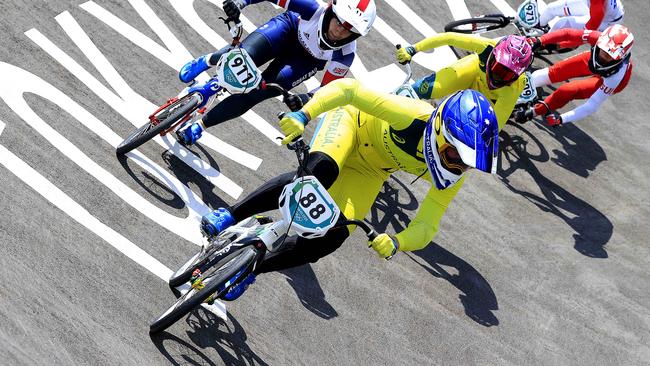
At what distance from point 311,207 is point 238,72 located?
1942mm

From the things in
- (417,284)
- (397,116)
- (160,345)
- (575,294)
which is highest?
(397,116)

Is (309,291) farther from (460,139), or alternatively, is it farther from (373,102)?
(460,139)

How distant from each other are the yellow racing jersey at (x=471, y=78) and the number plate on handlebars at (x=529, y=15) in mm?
3300

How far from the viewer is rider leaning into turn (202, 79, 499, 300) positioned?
20.1 feet

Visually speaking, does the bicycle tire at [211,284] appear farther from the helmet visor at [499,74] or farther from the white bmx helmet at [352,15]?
the helmet visor at [499,74]

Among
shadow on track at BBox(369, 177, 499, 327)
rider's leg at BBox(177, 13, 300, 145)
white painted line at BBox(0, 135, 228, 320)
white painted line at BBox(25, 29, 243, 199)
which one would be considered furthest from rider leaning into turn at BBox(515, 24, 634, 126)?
white painted line at BBox(0, 135, 228, 320)

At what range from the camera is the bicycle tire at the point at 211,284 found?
6340 mm

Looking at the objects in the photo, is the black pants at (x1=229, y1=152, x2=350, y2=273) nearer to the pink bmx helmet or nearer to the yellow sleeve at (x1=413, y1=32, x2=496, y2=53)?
the pink bmx helmet

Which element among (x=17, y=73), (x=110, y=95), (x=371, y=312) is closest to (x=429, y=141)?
(x=371, y=312)

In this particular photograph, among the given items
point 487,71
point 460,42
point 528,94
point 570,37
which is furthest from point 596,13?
point 487,71

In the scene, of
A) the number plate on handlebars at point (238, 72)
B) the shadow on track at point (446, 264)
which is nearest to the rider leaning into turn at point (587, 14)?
the shadow on track at point (446, 264)

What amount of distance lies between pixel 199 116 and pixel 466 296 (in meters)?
3.67

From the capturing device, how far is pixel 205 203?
858 cm

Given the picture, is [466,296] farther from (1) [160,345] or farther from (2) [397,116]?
(1) [160,345]
